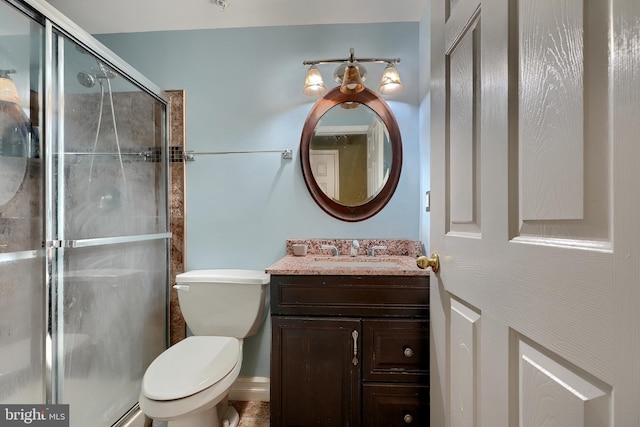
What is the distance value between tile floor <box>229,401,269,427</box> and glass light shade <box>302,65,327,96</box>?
188cm

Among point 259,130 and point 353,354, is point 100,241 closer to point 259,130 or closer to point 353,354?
point 259,130

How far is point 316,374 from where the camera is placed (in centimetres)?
119

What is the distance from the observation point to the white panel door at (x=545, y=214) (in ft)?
1.11

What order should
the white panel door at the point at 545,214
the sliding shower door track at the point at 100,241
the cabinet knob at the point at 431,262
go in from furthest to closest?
the sliding shower door track at the point at 100,241, the cabinet knob at the point at 431,262, the white panel door at the point at 545,214

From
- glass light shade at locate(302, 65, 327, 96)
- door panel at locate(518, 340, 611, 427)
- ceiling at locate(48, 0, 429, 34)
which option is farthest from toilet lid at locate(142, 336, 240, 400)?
ceiling at locate(48, 0, 429, 34)

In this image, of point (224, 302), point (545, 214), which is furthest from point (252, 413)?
point (545, 214)

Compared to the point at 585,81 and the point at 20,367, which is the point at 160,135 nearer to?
the point at 20,367

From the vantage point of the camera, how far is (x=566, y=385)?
1.36 ft

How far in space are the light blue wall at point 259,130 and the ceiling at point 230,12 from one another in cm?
5

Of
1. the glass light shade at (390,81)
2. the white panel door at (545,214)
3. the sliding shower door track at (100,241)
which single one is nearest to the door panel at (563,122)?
the white panel door at (545,214)

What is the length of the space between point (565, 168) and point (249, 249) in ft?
5.24

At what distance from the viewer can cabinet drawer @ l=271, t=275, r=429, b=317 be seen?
1.19 metres

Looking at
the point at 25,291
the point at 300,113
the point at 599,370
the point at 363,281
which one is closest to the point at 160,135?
the point at 300,113

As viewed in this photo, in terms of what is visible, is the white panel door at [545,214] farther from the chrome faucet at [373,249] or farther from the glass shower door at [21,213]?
the glass shower door at [21,213]
